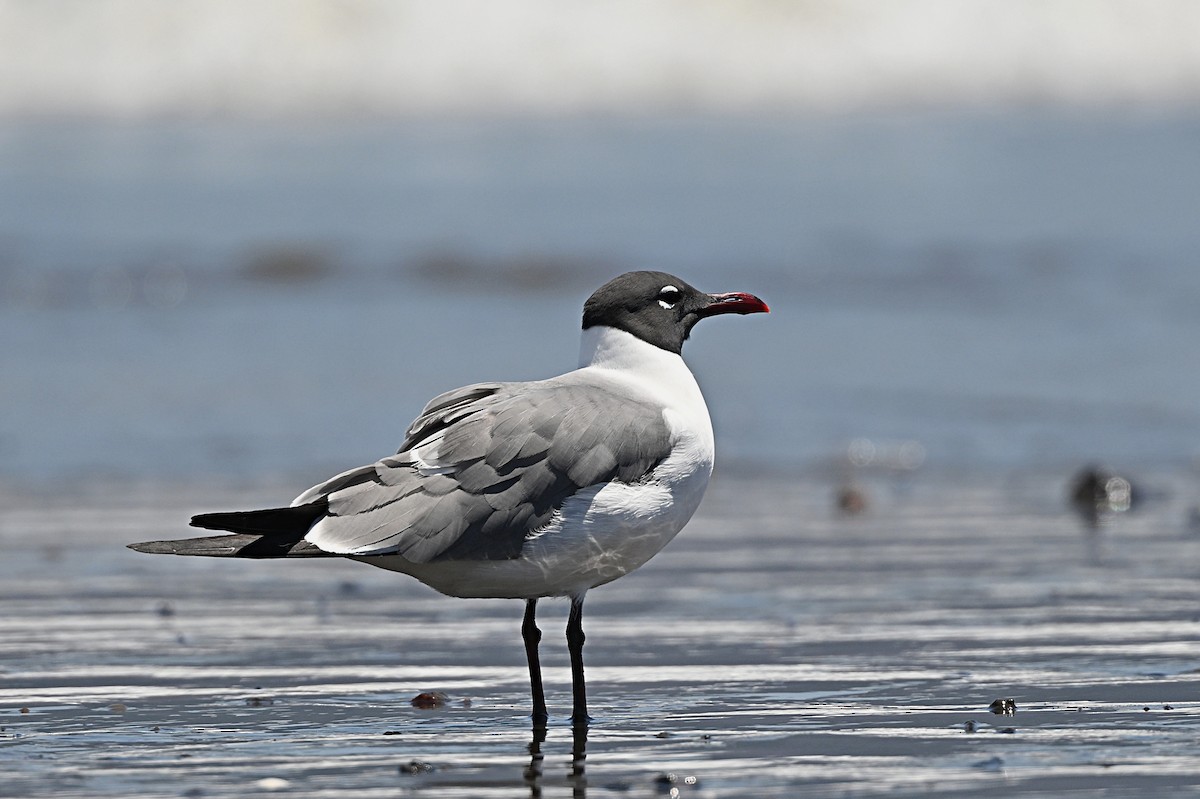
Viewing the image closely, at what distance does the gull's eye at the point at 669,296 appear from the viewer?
496cm

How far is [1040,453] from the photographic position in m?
9.02

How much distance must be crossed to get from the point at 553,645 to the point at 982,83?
94.4 ft

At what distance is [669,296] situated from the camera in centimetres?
498

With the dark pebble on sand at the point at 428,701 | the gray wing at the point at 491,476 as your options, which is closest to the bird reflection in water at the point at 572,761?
the dark pebble on sand at the point at 428,701

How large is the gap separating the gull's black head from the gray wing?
1.14ft

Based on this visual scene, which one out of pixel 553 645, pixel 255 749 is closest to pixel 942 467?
pixel 553 645

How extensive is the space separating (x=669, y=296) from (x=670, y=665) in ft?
3.45

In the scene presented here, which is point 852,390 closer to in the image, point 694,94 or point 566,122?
point 566,122

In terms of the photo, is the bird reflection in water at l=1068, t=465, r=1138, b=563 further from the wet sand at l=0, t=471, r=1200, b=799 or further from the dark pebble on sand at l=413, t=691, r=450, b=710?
the dark pebble on sand at l=413, t=691, r=450, b=710

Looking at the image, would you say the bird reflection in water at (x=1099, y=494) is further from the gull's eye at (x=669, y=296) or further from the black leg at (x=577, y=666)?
the black leg at (x=577, y=666)

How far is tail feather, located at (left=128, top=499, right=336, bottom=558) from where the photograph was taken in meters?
4.23

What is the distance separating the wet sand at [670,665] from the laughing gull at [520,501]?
39 centimetres

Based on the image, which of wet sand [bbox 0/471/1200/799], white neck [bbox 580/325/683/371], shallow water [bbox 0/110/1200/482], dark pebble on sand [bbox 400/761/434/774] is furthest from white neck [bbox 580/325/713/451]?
shallow water [bbox 0/110/1200/482]

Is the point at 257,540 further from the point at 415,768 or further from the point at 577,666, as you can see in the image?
the point at 577,666
